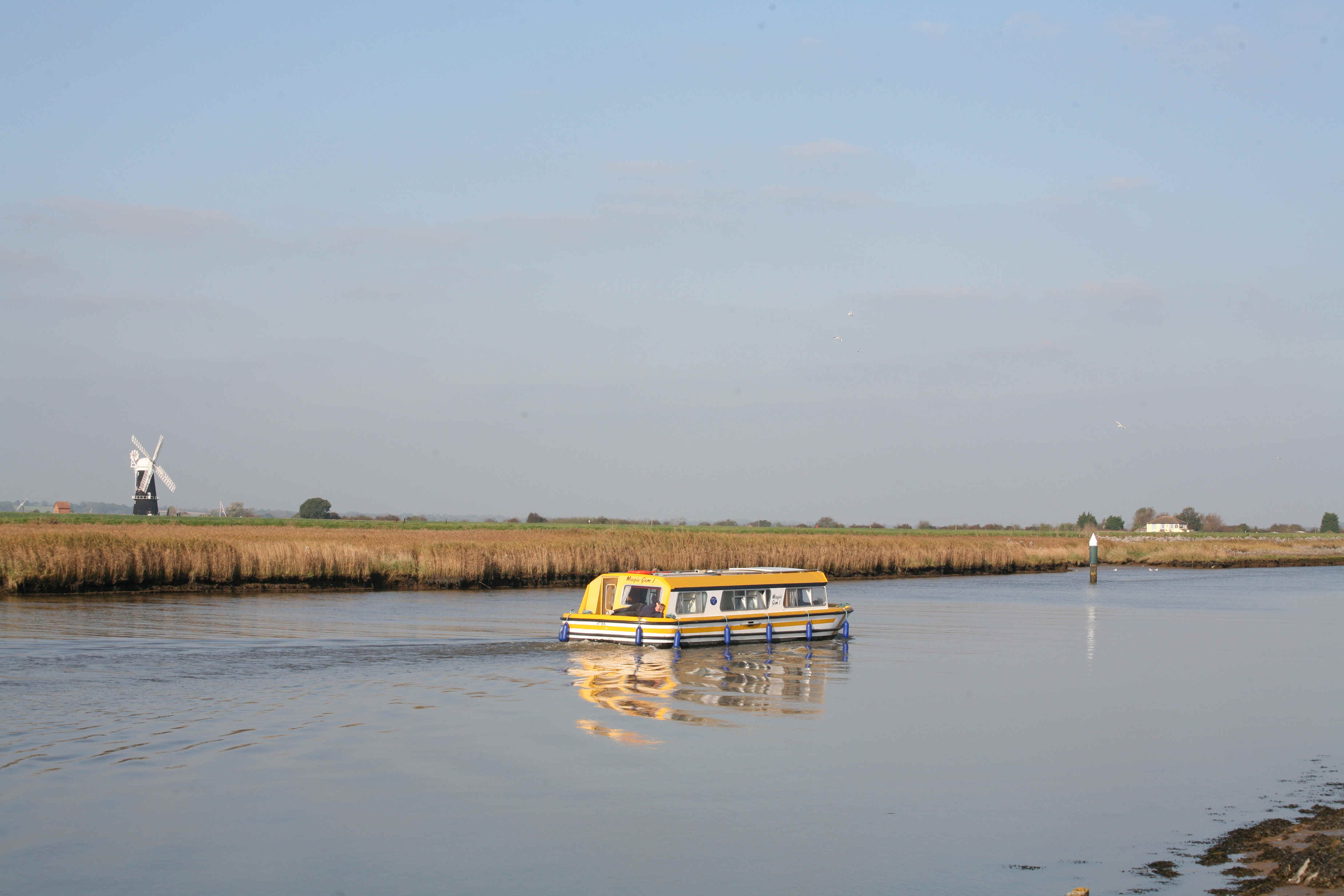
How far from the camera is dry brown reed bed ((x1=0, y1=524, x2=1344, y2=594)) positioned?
36.4 metres

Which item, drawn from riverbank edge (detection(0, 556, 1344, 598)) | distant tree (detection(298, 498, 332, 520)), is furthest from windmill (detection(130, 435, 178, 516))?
riverbank edge (detection(0, 556, 1344, 598))

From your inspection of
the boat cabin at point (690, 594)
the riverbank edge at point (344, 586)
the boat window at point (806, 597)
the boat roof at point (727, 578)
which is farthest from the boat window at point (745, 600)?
the riverbank edge at point (344, 586)

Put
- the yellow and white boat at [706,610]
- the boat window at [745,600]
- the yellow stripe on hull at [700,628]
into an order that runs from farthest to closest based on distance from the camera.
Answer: the boat window at [745,600] < the yellow and white boat at [706,610] < the yellow stripe on hull at [700,628]

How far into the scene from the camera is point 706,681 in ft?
76.0

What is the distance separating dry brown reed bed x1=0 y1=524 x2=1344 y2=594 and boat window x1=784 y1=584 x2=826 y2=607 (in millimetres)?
16926

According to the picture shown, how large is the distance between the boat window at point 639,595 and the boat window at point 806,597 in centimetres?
398

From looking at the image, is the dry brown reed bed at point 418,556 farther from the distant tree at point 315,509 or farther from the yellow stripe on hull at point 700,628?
the distant tree at point 315,509

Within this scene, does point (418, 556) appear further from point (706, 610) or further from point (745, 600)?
point (706, 610)

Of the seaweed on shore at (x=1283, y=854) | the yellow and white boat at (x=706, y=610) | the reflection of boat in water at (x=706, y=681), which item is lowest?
the reflection of boat in water at (x=706, y=681)

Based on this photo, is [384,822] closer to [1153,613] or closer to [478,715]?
[478,715]

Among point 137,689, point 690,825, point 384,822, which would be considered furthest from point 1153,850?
point 137,689

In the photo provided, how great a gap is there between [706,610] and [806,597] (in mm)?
3765

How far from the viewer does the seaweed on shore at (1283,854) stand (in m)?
9.73

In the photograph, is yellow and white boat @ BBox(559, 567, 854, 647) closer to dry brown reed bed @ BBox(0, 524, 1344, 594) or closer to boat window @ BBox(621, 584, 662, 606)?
boat window @ BBox(621, 584, 662, 606)
